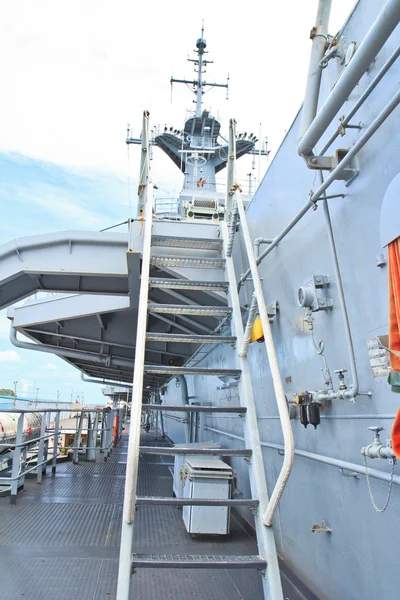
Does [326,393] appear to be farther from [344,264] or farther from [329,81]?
[329,81]

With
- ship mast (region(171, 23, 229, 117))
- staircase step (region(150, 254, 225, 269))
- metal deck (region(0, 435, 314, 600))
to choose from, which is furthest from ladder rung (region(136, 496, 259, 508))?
ship mast (region(171, 23, 229, 117))

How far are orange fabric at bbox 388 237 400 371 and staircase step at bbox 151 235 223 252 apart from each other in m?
2.86

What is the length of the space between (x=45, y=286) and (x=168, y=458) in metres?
5.70

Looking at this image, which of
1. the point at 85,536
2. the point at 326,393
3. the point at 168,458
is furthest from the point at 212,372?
the point at 168,458

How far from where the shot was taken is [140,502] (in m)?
2.38

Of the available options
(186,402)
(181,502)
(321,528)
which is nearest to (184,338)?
(181,502)

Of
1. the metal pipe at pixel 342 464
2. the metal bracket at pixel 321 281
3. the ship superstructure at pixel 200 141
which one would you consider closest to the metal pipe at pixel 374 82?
the metal bracket at pixel 321 281

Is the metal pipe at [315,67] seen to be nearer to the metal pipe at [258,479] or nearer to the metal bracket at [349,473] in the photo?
the metal pipe at [258,479]

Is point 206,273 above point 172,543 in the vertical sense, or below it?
above

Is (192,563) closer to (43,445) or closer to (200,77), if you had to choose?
(43,445)

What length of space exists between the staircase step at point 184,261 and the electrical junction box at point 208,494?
208cm

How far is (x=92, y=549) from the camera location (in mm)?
3838

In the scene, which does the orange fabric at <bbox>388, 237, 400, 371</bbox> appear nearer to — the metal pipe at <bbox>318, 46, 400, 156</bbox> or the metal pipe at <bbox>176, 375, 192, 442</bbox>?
the metal pipe at <bbox>318, 46, 400, 156</bbox>

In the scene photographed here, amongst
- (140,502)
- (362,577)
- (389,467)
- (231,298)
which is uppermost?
(231,298)
